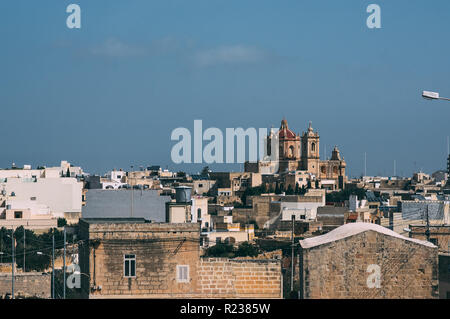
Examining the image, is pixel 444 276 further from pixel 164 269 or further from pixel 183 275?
pixel 164 269

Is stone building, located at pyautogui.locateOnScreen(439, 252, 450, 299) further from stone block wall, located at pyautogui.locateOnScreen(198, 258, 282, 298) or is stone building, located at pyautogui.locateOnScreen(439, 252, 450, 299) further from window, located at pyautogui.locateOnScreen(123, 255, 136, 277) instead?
window, located at pyautogui.locateOnScreen(123, 255, 136, 277)

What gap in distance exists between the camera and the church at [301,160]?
145500mm

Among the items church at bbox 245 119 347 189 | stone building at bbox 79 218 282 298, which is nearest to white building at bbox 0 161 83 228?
stone building at bbox 79 218 282 298

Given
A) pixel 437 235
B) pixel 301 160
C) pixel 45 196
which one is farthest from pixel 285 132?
pixel 437 235

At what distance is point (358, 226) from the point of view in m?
23.5

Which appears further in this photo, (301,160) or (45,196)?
(301,160)

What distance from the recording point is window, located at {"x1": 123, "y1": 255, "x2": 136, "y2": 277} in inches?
960

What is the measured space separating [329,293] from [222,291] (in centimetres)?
306

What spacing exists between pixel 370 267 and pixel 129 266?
566 centimetres

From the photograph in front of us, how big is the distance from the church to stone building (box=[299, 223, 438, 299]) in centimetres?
11942

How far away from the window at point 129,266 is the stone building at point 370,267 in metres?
4.17

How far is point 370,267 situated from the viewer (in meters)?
22.4

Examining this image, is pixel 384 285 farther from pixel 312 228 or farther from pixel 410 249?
pixel 312 228
